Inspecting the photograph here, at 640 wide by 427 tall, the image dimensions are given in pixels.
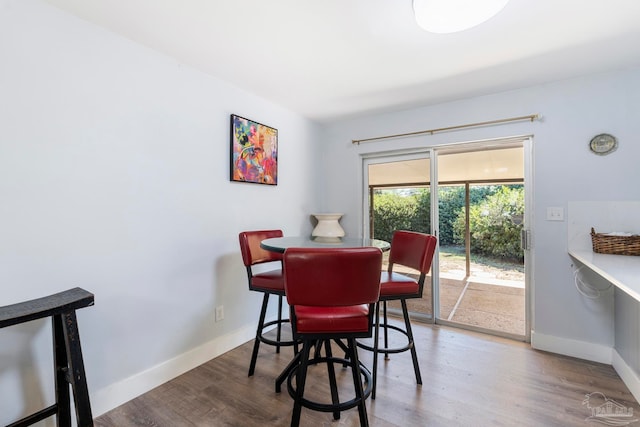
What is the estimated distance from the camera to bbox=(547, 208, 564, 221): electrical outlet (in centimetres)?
238

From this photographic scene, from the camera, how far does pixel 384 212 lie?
3406 mm

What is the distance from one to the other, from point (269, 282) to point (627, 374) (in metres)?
2.47

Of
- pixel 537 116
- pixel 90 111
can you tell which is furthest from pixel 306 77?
pixel 537 116

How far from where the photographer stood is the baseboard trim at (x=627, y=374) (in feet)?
5.83

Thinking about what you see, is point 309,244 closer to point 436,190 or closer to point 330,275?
point 330,275

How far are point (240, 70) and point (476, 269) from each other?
10.7 ft

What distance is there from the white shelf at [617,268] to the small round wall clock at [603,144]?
790 millimetres

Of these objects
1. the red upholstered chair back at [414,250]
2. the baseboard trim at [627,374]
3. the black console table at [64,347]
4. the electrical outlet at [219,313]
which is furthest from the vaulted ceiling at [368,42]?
the baseboard trim at [627,374]

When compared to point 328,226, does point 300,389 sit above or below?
below

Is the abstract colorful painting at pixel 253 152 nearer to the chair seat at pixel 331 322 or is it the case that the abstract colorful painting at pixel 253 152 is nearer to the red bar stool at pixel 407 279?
the red bar stool at pixel 407 279

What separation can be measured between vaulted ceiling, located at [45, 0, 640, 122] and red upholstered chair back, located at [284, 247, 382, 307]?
129 centimetres

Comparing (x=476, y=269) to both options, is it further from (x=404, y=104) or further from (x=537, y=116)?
(x=404, y=104)

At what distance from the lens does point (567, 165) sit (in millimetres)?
2352

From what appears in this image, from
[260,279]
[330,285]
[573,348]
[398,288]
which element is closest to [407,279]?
[398,288]
